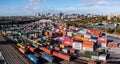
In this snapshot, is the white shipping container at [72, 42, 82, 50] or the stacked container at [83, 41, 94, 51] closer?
the stacked container at [83, 41, 94, 51]

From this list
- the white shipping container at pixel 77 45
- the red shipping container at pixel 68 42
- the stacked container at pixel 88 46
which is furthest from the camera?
the red shipping container at pixel 68 42

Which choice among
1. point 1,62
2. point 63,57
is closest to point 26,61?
point 1,62

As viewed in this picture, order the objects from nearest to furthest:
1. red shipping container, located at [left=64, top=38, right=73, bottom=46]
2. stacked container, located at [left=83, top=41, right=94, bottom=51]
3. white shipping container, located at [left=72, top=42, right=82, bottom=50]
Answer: stacked container, located at [left=83, top=41, right=94, bottom=51] → white shipping container, located at [left=72, top=42, right=82, bottom=50] → red shipping container, located at [left=64, top=38, right=73, bottom=46]

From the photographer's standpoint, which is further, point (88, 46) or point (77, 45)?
point (77, 45)

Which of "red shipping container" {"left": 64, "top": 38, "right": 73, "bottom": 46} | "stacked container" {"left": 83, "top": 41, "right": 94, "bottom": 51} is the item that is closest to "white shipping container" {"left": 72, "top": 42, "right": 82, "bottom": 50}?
"stacked container" {"left": 83, "top": 41, "right": 94, "bottom": 51}

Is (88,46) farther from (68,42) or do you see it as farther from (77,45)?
(68,42)

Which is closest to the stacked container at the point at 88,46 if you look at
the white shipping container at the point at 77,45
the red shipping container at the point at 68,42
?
the white shipping container at the point at 77,45

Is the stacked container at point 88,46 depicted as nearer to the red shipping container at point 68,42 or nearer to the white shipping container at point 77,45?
the white shipping container at point 77,45

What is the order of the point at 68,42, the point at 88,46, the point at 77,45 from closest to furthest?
the point at 88,46, the point at 77,45, the point at 68,42

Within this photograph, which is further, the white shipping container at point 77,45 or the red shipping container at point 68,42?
the red shipping container at point 68,42

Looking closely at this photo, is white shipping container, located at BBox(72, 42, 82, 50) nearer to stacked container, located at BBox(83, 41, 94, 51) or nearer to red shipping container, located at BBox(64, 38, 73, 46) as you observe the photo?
stacked container, located at BBox(83, 41, 94, 51)

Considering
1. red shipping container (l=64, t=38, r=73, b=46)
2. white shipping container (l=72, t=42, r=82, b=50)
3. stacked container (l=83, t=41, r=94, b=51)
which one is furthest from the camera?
red shipping container (l=64, t=38, r=73, b=46)

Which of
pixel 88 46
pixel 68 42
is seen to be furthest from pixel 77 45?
pixel 68 42
